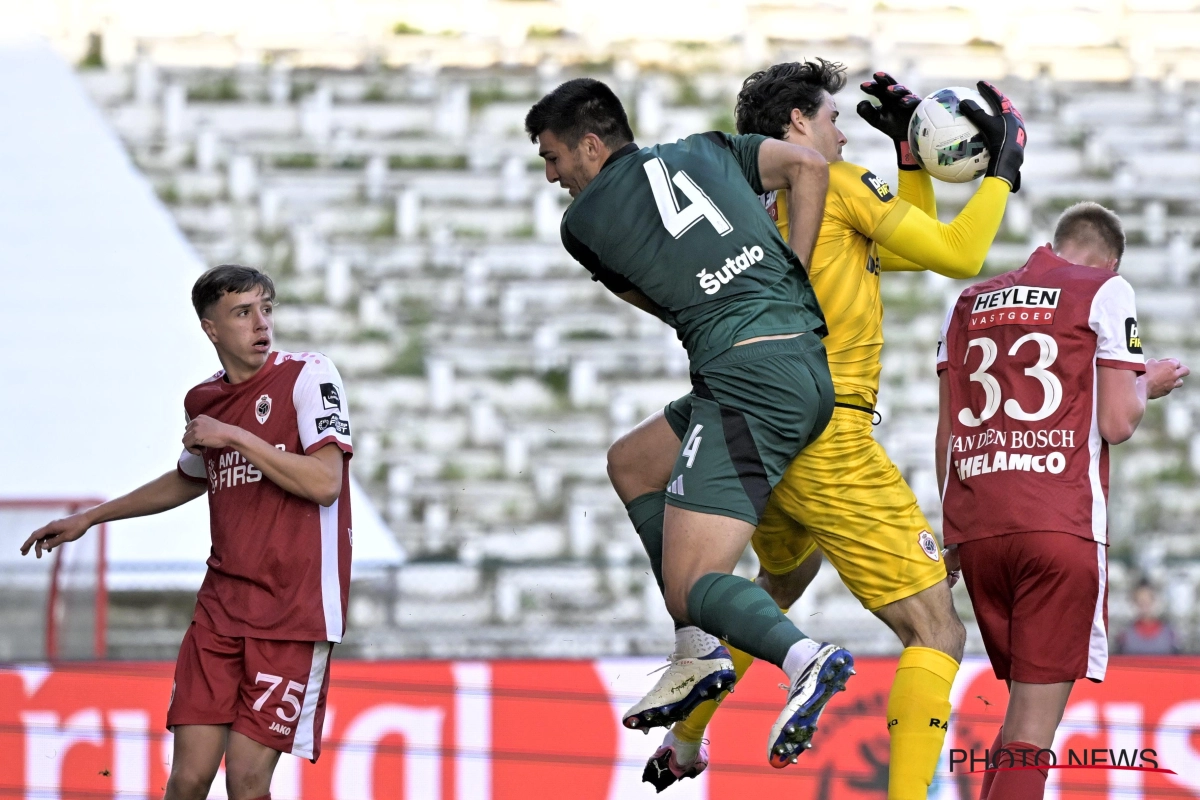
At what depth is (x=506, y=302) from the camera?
49.3ft

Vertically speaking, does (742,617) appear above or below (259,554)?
below

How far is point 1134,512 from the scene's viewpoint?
13.7 m

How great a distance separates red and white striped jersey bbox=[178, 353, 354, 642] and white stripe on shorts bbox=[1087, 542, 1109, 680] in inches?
87.3

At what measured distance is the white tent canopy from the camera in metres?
13.2

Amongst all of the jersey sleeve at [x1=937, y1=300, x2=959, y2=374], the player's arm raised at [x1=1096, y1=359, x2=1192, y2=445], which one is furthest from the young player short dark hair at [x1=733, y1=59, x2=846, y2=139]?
the player's arm raised at [x1=1096, y1=359, x2=1192, y2=445]

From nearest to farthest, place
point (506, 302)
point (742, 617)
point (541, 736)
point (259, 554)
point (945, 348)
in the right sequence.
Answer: point (742, 617), point (259, 554), point (945, 348), point (541, 736), point (506, 302)

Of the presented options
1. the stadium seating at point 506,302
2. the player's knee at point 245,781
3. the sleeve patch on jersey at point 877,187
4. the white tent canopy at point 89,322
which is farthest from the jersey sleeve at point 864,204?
the white tent canopy at point 89,322

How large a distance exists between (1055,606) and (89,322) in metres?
12.9

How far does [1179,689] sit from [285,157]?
12.0m

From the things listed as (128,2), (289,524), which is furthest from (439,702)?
(128,2)

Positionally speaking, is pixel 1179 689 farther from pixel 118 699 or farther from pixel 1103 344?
pixel 118 699

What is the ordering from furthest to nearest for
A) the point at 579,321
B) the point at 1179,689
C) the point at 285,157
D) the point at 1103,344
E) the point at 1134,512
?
the point at 285,157 < the point at 579,321 < the point at 1134,512 < the point at 1179,689 < the point at 1103,344

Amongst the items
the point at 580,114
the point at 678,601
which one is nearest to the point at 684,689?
the point at 678,601

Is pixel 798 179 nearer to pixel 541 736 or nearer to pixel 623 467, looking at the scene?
pixel 623 467
